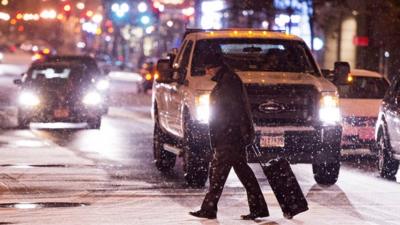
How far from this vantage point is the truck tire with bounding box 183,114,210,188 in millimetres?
15078

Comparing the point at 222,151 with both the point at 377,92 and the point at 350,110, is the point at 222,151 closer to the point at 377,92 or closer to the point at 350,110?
the point at 350,110

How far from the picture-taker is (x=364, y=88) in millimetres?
21234

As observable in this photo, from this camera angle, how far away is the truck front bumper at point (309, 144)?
1519 cm

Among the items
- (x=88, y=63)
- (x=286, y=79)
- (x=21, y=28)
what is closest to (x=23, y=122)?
(x=88, y=63)

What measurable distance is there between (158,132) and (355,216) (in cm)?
636

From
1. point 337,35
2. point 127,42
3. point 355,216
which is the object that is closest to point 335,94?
point 355,216

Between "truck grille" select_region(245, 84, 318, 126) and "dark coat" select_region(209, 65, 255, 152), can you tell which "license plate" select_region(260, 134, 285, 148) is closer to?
"truck grille" select_region(245, 84, 318, 126)

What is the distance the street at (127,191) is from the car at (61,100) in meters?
2.81

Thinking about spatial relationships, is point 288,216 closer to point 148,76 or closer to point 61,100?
point 61,100

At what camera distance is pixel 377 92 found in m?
21.1

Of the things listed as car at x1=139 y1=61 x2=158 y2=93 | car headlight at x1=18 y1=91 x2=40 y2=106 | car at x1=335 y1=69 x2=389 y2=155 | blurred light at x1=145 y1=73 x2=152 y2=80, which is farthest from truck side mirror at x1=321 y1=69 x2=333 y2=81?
blurred light at x1=145 y1=73 x2=152 y2=80

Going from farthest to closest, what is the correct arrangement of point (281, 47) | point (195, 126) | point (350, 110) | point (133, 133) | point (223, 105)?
point (133, 133), point (350, 110), point (281, 47), point (195, 126), point (223, 105)

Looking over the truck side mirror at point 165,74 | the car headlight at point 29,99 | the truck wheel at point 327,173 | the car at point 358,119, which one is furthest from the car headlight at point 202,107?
the car headlight at point 29,99

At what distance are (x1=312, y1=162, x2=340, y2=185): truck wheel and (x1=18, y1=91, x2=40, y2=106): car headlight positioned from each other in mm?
11356
